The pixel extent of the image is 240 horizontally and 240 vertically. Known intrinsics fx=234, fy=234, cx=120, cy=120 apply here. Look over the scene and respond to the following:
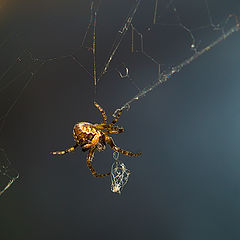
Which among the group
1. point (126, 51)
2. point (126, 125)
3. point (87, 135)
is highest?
point (126, 51)

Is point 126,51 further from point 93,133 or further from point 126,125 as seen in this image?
point 93,133

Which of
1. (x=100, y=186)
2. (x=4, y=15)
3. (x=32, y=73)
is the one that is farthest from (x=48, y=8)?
(x=100, y=186)

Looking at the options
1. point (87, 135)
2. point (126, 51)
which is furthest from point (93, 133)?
point (126, 51)

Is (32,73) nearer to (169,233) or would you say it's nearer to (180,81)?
(180,81)

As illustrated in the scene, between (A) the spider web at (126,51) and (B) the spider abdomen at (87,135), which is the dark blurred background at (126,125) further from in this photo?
(B) the spider abdomen at (87,135)

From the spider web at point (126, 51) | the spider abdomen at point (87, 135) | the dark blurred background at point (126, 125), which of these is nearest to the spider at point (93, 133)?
the spider abdomen at point (87, 135)

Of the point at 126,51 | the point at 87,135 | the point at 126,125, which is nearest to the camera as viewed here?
the point at 87,135

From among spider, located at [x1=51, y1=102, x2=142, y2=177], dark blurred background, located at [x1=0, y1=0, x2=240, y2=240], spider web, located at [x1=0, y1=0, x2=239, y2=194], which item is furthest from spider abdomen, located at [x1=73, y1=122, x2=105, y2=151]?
dark blurred background, located at [x1=0, y1=0, x2=240, y2=240]
